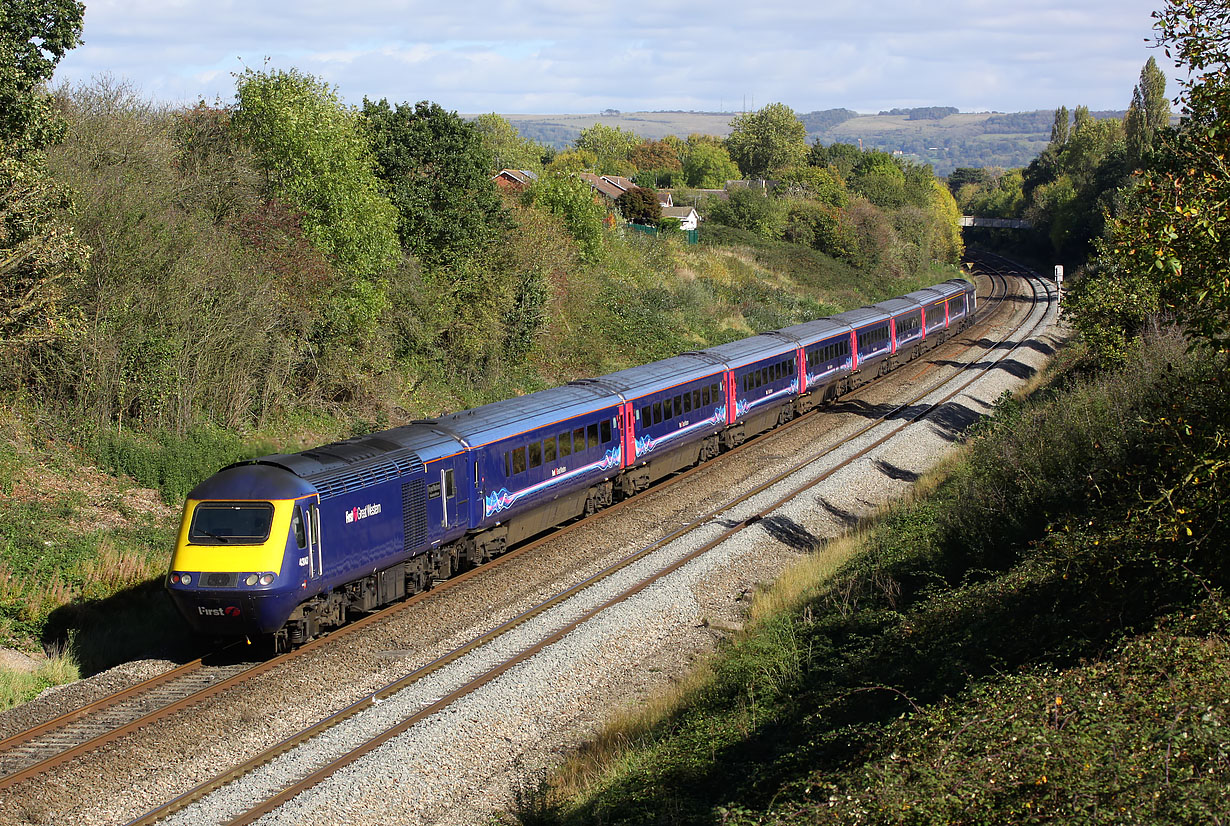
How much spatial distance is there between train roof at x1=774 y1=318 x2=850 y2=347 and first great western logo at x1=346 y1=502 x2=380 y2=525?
19.2 m

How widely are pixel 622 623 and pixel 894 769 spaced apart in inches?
317

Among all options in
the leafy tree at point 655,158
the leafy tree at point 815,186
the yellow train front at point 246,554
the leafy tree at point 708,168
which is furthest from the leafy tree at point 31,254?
the leafy tree at point 655,158

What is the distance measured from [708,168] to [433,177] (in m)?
94.6

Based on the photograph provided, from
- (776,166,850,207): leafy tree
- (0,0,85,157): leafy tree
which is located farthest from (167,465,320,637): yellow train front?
(776,166,850,207): leafy tree

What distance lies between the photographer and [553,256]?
37344 mm

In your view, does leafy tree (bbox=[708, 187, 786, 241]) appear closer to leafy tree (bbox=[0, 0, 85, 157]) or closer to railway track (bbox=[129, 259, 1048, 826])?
railway track (bbox=[129, 259, 1048, 826])

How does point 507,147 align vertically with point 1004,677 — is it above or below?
above

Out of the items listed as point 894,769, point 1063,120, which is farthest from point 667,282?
point 1063,120

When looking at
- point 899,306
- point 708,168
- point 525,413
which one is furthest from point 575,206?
point 708,168

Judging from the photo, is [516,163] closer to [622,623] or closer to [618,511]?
[618,511]

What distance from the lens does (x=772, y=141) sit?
110m

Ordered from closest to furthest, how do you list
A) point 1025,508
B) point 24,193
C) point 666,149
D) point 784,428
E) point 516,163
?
point 1025,508
point 24,193
point 784,428
point 516,163
point 666,149

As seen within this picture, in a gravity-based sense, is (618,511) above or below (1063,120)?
below

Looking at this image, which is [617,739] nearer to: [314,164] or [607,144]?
[314,164]
